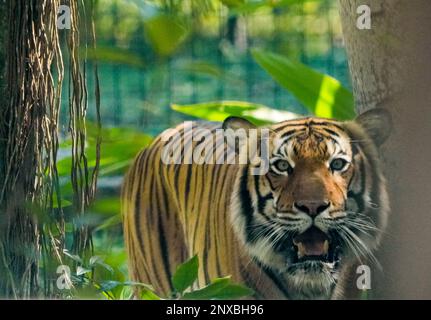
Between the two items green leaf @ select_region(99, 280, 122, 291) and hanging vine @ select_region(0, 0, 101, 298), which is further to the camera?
hanging vine @ select_region(0, 0, 101, 298)

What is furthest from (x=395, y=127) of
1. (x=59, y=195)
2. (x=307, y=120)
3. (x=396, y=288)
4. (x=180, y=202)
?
(x=59, y=195)

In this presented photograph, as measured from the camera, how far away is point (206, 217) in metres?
2.72

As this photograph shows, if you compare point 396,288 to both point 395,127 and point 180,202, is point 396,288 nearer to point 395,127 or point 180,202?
point 395,127

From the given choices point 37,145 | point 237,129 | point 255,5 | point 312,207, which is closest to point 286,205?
point 312,207

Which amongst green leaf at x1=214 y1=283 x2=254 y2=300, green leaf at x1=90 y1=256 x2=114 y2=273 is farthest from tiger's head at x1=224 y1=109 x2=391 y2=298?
green leaf at x1=90 y1=256 x2=114 y2=273

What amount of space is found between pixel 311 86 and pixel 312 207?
0.97 feet

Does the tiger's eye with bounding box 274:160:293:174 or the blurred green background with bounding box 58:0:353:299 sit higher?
the blurred green background with bounding box 58:0:353:299

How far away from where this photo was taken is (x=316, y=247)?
2633 mm

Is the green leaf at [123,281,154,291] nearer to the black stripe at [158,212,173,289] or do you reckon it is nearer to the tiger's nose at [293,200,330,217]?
the black stripe at [158,212,173,289]

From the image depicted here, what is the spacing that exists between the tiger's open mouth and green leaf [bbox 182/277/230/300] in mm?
192

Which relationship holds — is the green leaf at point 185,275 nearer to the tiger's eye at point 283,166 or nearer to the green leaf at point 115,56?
the tiger's eye at point 283,166

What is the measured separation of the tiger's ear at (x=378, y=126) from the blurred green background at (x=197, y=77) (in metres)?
0.05

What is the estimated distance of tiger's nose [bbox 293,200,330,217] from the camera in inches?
102
